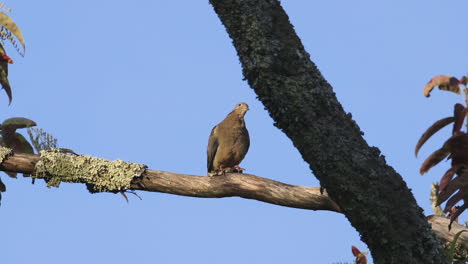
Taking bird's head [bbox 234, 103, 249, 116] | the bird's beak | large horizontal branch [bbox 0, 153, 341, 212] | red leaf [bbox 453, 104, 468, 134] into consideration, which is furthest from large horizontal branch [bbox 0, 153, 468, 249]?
bird's head [bbox 234, 103, 249, 116]

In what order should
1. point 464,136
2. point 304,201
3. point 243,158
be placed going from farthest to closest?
point 243,158 → point 304,201 → point 464,136

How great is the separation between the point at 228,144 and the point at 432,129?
5535 mm

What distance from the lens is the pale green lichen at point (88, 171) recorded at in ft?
15.1

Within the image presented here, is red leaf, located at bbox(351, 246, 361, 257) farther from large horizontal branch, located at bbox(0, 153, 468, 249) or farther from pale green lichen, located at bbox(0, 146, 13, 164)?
pale green lichen, located at bbox(0, 146, 13, 164)

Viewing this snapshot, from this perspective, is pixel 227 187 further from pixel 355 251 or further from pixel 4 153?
pixel 4 153

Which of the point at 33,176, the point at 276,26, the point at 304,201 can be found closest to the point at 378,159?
the point at 276,26

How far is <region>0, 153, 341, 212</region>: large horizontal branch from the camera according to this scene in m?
4.50

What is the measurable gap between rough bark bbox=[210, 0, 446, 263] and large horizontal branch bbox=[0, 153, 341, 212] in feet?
5.66

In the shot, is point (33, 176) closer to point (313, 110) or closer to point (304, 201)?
point (304, 201)

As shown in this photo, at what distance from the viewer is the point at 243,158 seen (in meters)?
8.35

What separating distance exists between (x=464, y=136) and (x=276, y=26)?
0.79 meters

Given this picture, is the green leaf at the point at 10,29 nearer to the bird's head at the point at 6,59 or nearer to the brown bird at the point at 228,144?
the bird's head at the point at 6,59

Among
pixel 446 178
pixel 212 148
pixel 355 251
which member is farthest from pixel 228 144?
pixel 446 178

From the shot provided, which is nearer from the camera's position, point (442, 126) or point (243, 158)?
point (442, 126)
